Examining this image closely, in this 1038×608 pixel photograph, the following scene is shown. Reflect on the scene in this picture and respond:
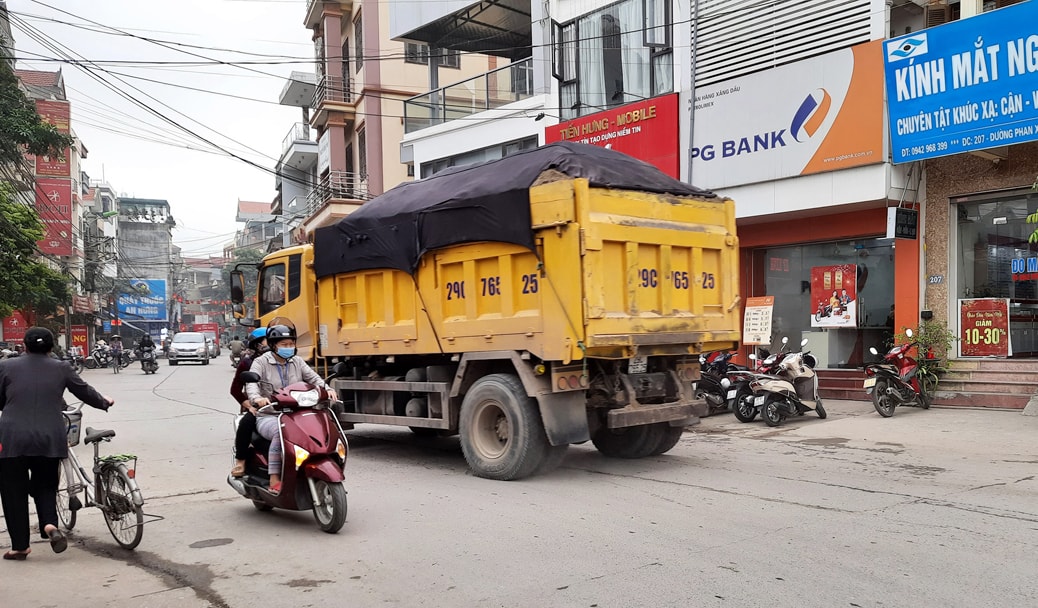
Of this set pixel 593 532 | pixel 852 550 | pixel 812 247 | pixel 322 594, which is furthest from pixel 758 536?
pixel 812 247

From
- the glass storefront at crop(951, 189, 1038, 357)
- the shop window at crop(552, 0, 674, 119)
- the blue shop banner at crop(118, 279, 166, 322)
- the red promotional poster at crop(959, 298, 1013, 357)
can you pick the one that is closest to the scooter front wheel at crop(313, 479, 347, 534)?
the red promotional poster at crop(959, 298, 1013, 357)

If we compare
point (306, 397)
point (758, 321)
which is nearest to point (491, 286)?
point (306, 397)

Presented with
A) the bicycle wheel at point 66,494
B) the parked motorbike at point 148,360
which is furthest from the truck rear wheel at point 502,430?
the parked motorbike at point 148,360

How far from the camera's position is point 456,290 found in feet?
28.2

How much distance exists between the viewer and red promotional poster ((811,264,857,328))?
A: 1491cm

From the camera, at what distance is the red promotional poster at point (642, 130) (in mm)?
16469

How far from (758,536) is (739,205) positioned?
1068 cm

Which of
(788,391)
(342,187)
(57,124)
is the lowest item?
(788,391)

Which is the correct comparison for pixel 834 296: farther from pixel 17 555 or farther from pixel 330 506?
pixel 17 555

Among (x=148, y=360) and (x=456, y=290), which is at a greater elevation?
(x=456, y=290)

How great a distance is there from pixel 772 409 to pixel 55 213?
42438 millimetres

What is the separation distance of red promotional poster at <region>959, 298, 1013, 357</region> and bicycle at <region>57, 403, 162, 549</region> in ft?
39.8

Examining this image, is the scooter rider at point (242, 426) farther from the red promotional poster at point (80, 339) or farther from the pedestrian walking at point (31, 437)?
the red promotional poster at point (80, 339)

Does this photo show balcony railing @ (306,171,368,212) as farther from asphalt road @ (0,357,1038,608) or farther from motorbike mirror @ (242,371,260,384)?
motorbike mirror @ (242,371,260,384)
